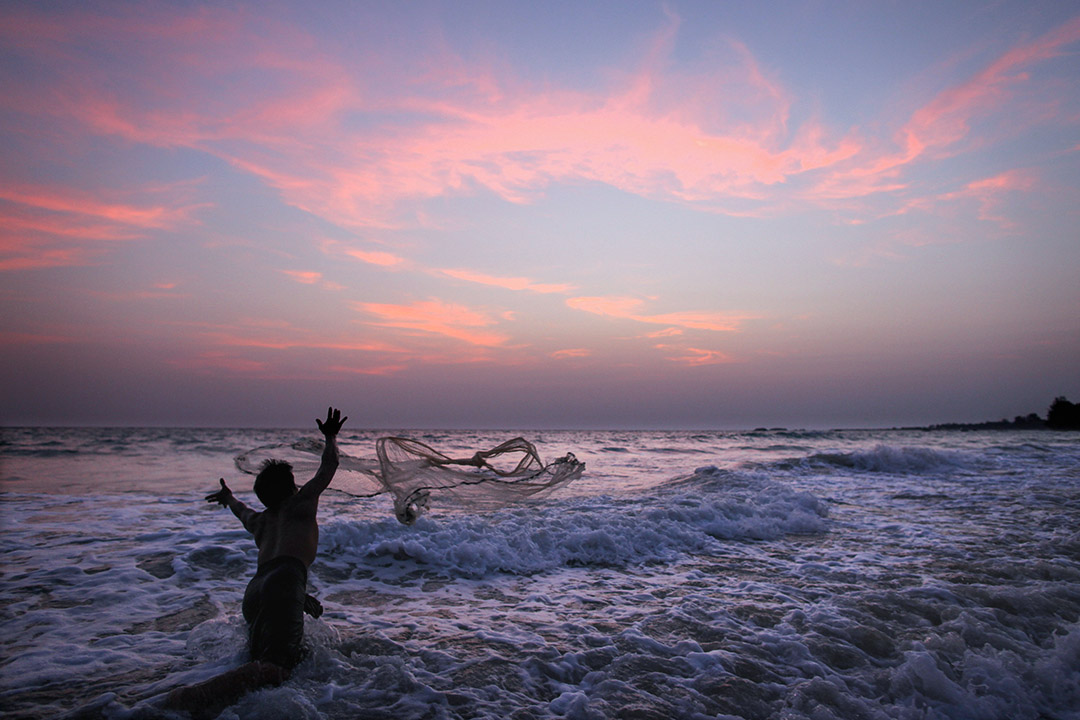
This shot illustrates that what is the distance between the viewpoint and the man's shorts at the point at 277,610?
4461 millimetres

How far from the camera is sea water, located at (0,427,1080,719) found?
448 centimetres

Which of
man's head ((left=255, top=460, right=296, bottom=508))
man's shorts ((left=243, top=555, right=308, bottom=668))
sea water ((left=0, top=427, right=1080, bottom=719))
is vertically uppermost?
man's head ((left=255, top=460, right=296, bottom=508))

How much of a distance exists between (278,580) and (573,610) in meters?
3.65

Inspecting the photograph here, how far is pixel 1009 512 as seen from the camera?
41.3 feet

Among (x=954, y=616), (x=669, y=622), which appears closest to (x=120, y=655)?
(x=669, y=622)

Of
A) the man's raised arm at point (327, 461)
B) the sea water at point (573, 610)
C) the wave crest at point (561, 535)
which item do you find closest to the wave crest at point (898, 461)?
the sea water at point (573, 610)

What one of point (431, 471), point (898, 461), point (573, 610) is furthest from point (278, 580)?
point (898, 461)

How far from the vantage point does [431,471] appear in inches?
270

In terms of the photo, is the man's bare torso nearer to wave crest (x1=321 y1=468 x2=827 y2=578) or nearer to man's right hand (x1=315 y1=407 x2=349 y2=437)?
man's right hand (x1=315 y1=407 x2=349 y2=437)

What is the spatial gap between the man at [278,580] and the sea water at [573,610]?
20cm

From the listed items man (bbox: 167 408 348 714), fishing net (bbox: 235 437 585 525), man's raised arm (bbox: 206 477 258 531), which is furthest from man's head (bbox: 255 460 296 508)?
fishing net (bbox: 235 437 585 525)

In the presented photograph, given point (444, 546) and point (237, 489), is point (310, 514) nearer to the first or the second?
point (444, 546)

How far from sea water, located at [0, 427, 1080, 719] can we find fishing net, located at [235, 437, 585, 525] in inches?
14.1

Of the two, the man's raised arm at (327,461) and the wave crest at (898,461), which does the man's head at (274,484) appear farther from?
the wave crest at (898,461)
